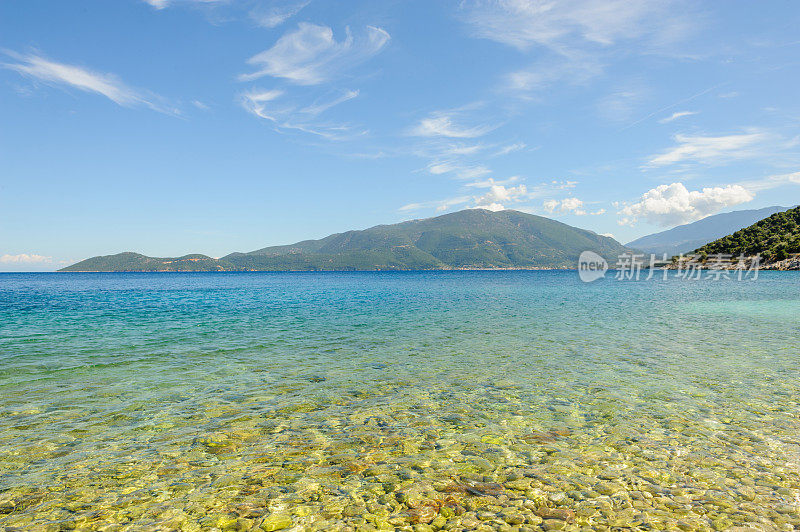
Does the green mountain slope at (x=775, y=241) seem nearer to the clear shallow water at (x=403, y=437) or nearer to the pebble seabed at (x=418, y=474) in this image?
the clear shallow water at (x=403, y=437)

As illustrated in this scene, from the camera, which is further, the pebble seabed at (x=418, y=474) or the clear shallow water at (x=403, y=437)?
the clear shallow water at (x=403, y=437)

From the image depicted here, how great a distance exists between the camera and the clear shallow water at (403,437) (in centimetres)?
757

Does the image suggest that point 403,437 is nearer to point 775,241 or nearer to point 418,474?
point 418,474

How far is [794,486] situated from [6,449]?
17.9 metres

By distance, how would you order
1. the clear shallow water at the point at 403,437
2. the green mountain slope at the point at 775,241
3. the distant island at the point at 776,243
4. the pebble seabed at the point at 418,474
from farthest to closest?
the green mountain slope at the point at 775,241 → the distant island at the point at 776,243 → the clear shallow water at the point at 403,437 → the pebble seabed at the point at 418,474

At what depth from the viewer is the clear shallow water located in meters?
7.57

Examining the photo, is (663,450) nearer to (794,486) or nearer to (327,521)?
(794,486)

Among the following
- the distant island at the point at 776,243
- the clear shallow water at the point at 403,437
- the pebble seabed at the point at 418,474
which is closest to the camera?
the pebble seabed at the point at 418,474

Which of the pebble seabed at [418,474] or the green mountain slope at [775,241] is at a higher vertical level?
the green mountain slope at [775,241]

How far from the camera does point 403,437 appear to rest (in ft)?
36.2

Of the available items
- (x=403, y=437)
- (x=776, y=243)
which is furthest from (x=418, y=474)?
(x=776, y=243)

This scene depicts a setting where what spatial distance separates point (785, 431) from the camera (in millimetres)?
11062

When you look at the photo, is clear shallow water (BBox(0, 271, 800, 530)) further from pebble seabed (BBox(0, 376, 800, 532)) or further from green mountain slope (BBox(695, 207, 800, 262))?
green mountain slope (BBox(695, 207, 800, 262))

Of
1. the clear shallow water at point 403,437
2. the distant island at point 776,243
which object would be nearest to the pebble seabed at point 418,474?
the clear shallow water at point 403,437
